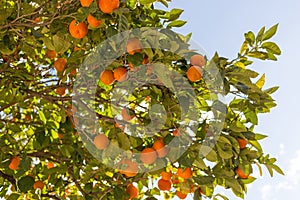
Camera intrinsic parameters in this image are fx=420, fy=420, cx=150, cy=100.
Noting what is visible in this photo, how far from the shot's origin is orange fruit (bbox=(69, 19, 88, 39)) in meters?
1.91

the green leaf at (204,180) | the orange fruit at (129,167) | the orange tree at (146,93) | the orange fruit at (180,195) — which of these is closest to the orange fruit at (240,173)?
the orange tree at (146,93)

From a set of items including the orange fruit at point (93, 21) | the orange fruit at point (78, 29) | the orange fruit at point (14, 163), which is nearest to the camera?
the orange fruit at point (93, 21)

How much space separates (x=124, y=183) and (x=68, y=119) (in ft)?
1.98

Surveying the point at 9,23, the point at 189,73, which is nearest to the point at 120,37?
the point at 189,73

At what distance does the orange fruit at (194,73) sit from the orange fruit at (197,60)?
2 centimetres

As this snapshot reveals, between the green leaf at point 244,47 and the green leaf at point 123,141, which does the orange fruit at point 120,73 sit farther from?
the green leaf at point 244,47

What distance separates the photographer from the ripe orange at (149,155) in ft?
6.97

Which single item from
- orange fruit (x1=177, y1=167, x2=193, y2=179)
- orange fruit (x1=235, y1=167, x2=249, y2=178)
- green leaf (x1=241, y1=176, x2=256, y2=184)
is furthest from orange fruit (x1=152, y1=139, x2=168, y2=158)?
green leaf (x1=241, y1=176, x2=256, y2=184)

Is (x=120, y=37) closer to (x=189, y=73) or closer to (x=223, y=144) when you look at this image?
(x=189, y=73)

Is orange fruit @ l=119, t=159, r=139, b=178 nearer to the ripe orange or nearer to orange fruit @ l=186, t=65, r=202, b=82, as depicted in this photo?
the ripe orange

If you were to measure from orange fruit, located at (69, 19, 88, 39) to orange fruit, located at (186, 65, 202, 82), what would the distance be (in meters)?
0.51

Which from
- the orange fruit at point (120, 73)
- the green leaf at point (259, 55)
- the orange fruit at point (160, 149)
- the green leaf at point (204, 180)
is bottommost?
the green leaf at point (204, 180)

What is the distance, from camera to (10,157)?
2.55 metres

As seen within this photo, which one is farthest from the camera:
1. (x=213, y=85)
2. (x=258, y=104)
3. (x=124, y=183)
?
(x=124, y=183)
